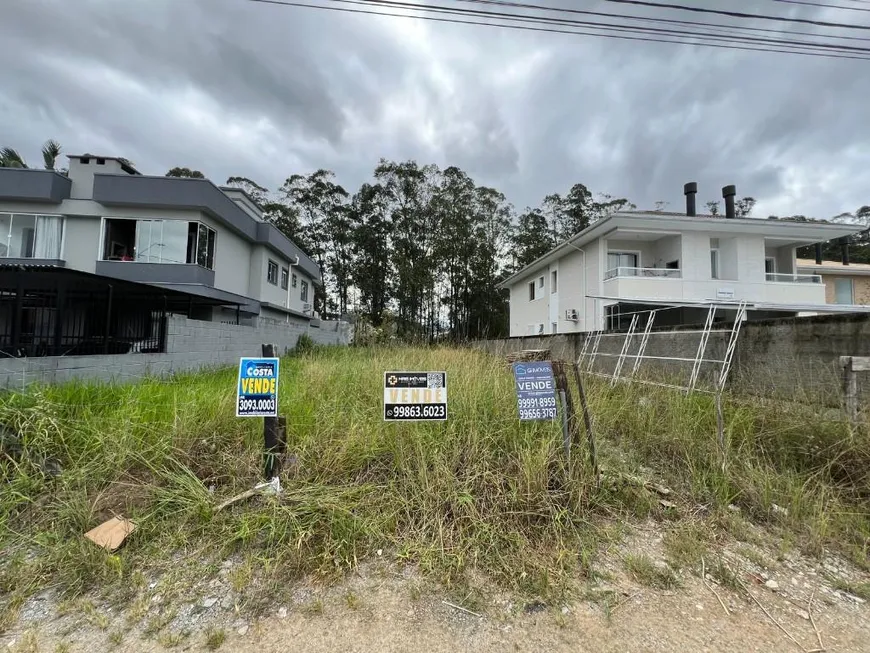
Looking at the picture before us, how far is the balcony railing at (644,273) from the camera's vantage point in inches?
523

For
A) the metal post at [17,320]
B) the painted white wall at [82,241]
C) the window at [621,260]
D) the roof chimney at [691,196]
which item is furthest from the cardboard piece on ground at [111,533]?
the roof chimney at [691,196]

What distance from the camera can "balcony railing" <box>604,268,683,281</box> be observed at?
43.5 feet

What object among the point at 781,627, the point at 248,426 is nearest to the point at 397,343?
the point at 248,426

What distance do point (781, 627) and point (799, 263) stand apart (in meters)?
24.3

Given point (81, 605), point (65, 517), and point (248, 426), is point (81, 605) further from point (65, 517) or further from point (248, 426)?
point (248, 426)

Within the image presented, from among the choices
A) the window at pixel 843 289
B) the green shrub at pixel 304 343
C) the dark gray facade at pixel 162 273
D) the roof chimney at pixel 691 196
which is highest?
the roof chimney at pixel 691 196

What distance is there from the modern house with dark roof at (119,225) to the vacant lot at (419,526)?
10.0 meters

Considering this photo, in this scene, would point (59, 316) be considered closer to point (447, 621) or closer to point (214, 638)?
point (214, 638)

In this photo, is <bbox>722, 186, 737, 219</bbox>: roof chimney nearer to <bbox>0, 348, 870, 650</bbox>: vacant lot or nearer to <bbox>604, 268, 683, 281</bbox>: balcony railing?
<bbox>604, 268, 683, 281</bbox>: balcony railing

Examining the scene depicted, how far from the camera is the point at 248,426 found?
300 centimetres

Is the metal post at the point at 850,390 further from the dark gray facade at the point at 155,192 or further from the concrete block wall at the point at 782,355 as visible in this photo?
the dark gray facade at the point at 155,192

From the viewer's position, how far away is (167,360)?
20.2ft

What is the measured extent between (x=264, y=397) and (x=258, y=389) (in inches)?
2.7

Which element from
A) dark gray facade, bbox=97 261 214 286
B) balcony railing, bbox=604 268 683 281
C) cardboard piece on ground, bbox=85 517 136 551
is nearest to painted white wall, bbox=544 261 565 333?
balcony railing, bbox=604 268 683 281
